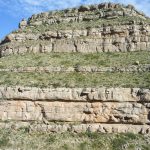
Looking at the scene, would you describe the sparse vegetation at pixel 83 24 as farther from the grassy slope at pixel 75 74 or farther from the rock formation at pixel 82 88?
the grassy slope at pixel 75 74

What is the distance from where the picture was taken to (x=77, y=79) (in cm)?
4844

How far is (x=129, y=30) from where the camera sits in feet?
188

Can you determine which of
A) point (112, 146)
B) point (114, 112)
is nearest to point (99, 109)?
point (114, 112)

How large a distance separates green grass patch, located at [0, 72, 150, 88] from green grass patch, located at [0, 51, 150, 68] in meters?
3.10

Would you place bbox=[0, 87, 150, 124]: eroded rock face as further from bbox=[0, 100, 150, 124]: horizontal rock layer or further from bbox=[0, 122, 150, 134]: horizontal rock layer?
bbox=[0, 122, 150, 134]: horizontal rock layer

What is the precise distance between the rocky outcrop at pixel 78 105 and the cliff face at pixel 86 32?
1338 cm

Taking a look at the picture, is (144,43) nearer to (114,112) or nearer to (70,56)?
(70,56)

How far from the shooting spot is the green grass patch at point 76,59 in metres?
52.4

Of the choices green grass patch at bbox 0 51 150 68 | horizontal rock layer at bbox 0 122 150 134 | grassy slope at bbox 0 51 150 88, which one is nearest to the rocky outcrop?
horizontal rock layer at bbox 0 122 150 134

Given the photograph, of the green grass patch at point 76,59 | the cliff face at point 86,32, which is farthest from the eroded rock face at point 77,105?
the cliff face at point 86,32

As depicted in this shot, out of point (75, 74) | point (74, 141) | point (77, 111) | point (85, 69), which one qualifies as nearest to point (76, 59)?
point (85, 69)

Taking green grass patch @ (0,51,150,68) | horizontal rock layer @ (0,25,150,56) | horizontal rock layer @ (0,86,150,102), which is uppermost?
horizontal rock layer @ (0,25,150,56)

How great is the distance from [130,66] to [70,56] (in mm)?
9583

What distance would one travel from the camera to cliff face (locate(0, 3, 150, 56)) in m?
56.8
